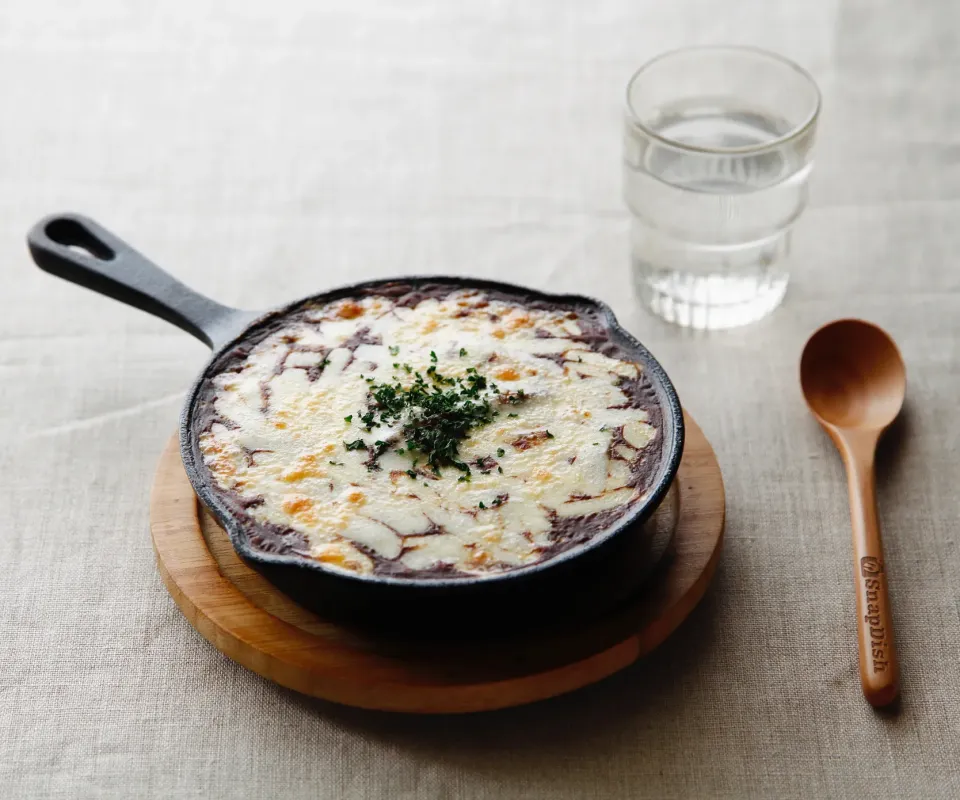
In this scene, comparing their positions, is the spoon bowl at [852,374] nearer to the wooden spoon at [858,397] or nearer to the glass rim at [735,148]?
the wooden spoon at [858,397]

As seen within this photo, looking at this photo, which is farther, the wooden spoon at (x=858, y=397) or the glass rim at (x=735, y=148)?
the glass rim at (x=735, y=148)

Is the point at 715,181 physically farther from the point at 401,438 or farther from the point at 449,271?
the point at 401,438

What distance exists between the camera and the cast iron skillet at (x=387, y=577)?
2078mm

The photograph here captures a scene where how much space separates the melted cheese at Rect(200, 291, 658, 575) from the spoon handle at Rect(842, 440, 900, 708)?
52cm

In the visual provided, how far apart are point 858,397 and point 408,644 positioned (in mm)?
1341

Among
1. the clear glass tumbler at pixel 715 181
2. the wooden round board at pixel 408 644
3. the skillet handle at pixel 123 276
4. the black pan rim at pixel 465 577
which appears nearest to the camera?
the black pan rim at pixel 465 577

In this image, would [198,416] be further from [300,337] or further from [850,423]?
[850,423]

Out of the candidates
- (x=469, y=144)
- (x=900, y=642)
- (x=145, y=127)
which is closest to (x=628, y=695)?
(x=900, y=642)

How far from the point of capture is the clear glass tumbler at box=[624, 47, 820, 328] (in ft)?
9.78

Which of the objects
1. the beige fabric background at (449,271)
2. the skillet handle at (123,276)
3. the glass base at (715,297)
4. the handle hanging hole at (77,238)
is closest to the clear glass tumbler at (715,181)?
the glass base at (715,297)

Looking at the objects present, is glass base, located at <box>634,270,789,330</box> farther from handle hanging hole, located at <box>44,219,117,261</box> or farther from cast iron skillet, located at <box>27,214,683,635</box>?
handle hanging hole, located at <box>44,219,117,261</box>

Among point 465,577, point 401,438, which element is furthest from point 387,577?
point 401,438

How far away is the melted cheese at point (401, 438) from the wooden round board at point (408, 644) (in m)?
0.21

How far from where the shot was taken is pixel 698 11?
169 inches
